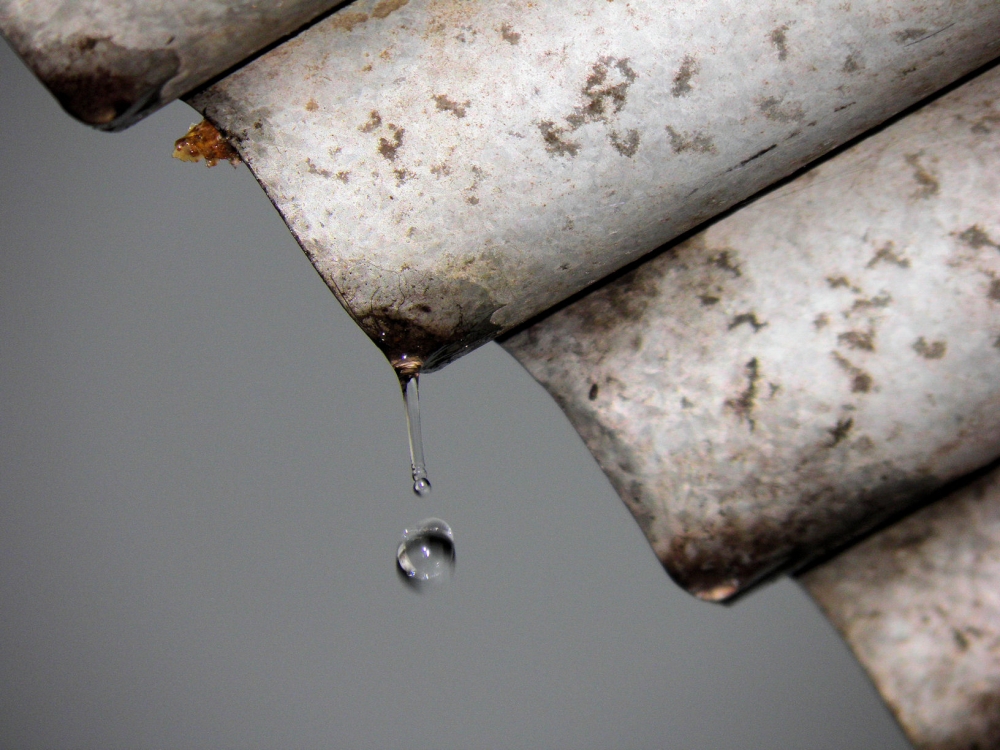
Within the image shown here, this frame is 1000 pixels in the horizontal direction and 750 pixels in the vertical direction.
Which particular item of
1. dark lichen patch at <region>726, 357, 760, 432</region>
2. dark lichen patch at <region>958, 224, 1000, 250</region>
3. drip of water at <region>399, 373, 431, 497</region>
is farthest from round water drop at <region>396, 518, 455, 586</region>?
dark lichen patch at <region>958, 224, 1000, 250</region>

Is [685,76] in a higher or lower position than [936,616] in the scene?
higher

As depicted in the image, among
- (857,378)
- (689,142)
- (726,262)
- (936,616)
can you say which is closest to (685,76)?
(689,142)

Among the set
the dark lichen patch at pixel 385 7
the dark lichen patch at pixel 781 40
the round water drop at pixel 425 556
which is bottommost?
the round water drop at pixel 425 556

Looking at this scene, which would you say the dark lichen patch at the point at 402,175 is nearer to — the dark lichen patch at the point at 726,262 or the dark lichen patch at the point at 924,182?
the dark lichen patch at the point at 726,262

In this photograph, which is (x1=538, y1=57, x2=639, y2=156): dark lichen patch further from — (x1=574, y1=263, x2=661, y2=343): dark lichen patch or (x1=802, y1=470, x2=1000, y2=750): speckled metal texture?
(x1=802, y1=470, x2=1000, y2=750): speckled metal texture

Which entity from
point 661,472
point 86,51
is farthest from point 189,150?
point 661,472

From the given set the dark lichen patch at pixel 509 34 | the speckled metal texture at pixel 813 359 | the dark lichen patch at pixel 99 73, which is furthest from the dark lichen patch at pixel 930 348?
the dark lichen patch at pixel 99 73

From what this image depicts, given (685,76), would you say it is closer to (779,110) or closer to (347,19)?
(779,110)
